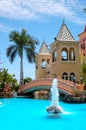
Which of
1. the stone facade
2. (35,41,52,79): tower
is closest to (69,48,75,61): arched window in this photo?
the stone facade

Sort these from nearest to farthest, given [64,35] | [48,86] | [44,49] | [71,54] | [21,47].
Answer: [48,86] → [64,35] → [71,54] → [21,47] → [44,49]

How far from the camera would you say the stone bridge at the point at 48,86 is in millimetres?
29581

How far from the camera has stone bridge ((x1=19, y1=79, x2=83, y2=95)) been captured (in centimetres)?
2958

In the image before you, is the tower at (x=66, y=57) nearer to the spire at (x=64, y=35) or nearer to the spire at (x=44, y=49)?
the spire at (x=64, y=35)

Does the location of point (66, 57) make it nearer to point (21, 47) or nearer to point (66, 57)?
point (66, 57)

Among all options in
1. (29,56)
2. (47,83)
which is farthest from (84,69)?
(29,56)

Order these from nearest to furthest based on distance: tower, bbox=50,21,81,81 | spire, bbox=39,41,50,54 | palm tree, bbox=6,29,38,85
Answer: tower, bbox=50,21,81,81, palm tree, bbox=6,29,38,85, spire, bbox=39,41,50,54

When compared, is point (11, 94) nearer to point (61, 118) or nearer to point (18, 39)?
point (18, 39)

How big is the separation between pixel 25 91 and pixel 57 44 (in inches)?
299

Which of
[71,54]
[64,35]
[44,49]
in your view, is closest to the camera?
[64,35]

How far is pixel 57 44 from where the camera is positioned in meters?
38.5

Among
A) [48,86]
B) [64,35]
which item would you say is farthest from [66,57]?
[48,86]

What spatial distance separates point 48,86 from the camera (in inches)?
1329

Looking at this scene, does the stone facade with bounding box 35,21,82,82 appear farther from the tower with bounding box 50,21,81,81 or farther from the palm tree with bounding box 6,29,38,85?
the palm tree with bounding box 6,29,38,85
